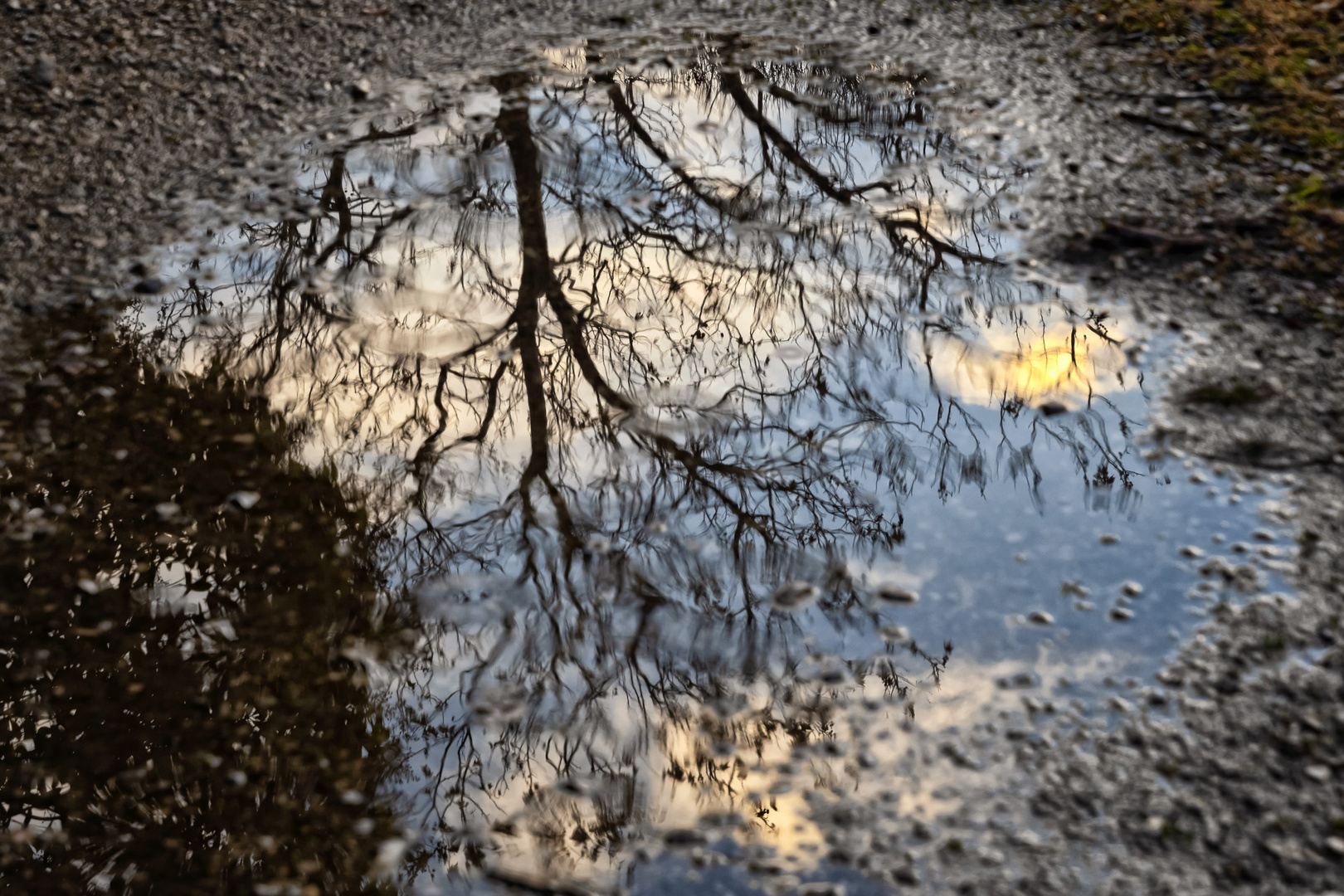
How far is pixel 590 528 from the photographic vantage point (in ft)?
10.8

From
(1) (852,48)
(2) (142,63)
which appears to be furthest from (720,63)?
(2) (142,63)

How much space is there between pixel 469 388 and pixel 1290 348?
288cm

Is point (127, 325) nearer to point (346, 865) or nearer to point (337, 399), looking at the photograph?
point (337, 399)

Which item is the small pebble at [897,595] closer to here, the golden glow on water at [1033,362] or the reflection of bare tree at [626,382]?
the reflection of bare tree at [626,382]

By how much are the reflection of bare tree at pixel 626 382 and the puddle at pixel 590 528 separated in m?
0.02

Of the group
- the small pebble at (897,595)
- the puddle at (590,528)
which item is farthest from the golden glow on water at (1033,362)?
the small pebble at (897,595)

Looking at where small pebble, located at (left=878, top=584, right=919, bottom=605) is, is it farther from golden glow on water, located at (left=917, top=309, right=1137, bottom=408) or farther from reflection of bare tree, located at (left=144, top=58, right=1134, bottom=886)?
golden glow on water, located at (left=917, top=309, right=1137, bottom=408)

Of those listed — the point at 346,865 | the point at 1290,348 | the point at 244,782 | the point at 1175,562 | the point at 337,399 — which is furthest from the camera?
the point at 337,399

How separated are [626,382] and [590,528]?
75 cm

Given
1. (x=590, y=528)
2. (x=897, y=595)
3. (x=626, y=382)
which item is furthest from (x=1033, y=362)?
(x=590, y=528)

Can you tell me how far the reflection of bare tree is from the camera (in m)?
2.76

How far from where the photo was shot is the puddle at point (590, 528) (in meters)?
2.51

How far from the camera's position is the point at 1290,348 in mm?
3578

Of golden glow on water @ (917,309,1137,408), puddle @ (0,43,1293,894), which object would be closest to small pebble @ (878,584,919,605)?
puddle @ (0,43,1293,894)
